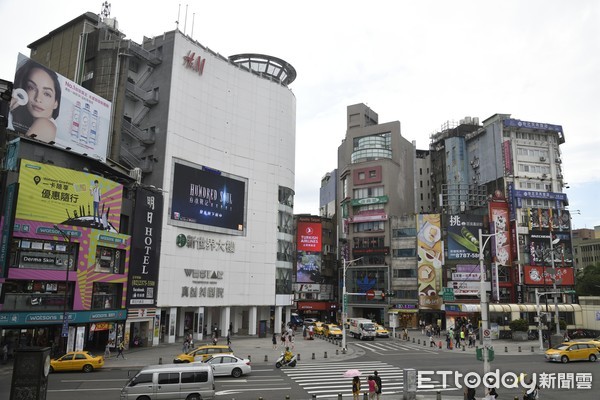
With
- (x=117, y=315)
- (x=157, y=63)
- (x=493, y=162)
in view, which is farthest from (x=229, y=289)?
(x=493, y=162)

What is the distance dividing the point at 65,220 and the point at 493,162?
75324 mm

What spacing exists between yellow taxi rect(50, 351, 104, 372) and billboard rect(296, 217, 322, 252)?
2337 inches

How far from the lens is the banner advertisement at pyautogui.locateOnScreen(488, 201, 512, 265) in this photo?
75625 millimetres

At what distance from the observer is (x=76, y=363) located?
32.8 meters

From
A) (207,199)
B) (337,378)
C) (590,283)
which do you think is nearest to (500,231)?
(590,283)

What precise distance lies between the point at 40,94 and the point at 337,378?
34.8m

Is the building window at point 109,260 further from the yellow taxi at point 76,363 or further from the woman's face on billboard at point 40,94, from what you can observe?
the woman's face on billboard at point 40,94

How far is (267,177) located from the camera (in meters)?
69.6

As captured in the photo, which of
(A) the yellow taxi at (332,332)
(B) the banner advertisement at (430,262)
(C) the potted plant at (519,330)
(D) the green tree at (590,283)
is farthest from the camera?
(D) the green tree at (590,283)

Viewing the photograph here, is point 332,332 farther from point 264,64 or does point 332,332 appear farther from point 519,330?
point 264,64

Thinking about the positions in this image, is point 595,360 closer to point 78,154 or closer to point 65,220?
point 65,220

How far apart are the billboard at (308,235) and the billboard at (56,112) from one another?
49.7 m

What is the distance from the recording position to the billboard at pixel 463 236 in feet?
251

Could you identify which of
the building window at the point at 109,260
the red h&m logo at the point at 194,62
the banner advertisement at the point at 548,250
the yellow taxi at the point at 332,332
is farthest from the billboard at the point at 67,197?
the banner advertisement at the point at 548,250
